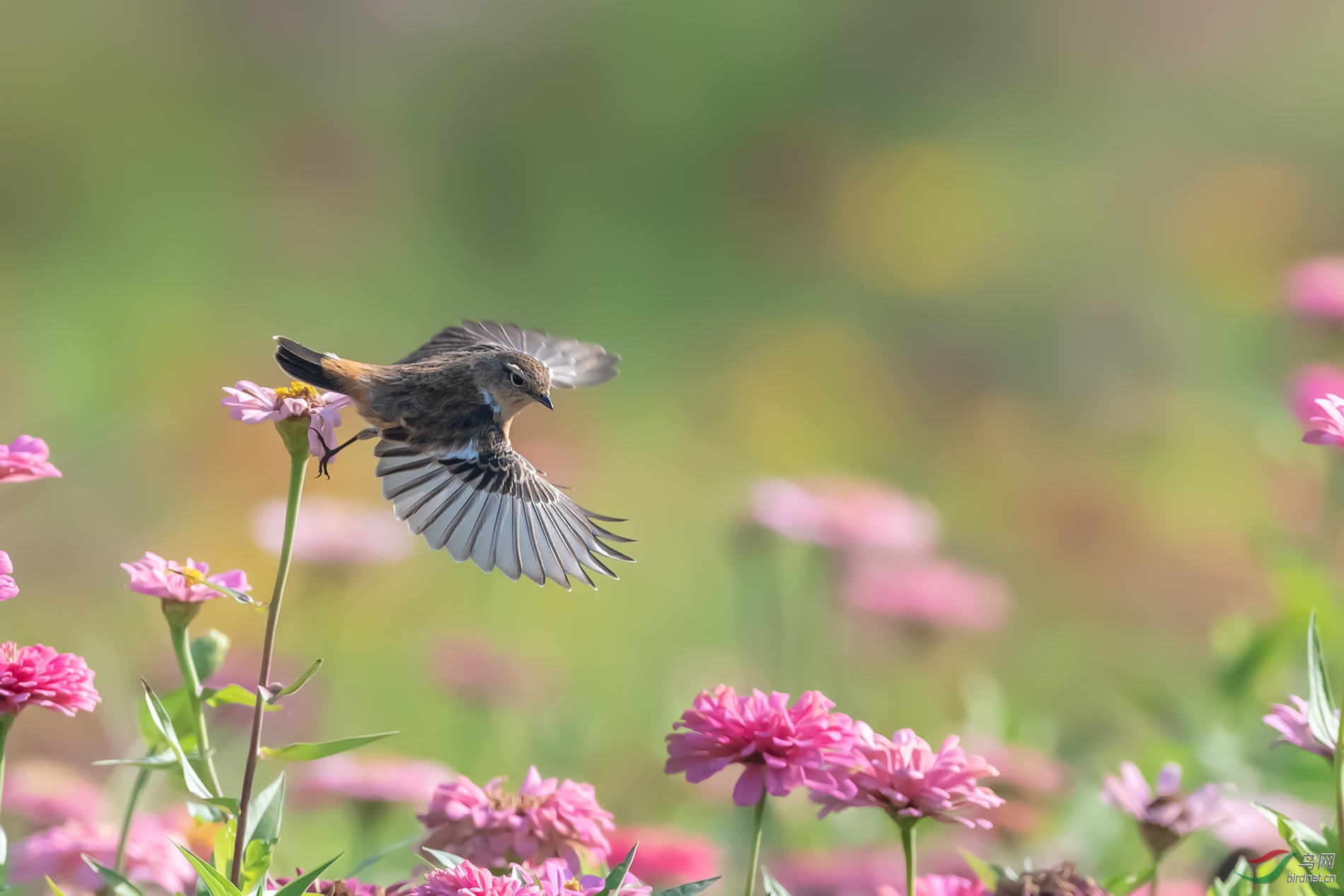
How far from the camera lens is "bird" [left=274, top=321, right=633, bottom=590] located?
1007 millimetres

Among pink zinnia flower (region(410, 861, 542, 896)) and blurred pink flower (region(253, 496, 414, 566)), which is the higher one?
blurred pink flower (region(253, 496, 414, 566))

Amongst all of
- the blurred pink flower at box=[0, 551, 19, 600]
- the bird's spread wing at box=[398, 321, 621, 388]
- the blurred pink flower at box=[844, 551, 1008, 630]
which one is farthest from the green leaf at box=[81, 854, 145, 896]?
the blurred pink flower at box=[844, 551, 1008, 630]

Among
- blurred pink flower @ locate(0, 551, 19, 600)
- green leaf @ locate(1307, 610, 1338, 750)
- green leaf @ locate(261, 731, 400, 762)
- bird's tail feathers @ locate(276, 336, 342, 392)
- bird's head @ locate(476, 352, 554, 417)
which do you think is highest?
bird's head @ locate(476, 352, 554, 417)

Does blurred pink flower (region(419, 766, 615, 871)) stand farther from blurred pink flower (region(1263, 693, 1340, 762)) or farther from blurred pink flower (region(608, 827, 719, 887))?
blurred pink flower (region(1263, 693, 1340, 762))

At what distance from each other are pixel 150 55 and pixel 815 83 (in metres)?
2.65

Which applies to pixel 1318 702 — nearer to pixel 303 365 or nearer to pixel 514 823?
pixel 514 823

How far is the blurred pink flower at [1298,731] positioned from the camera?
87cm

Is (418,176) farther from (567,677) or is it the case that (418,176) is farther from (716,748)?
(716,748)

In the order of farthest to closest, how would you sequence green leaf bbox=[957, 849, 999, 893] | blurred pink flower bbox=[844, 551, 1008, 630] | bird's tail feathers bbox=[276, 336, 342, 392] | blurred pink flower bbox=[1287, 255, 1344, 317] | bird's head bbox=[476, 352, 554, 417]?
blurred pink flower bbox=[844, 551, 1008, 630]
blurred pink flower bbox=[1287, 255, 1344, 317]
bird's head bbox=[476, 352, 554, 417]
bird's tail feathers bbox=[276, 336, 342, 392]
green leaf bbox=[957, 849, 999, 893]

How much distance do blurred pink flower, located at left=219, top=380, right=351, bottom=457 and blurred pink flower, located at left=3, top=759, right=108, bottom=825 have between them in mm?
570

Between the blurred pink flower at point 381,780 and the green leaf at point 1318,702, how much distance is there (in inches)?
30.8

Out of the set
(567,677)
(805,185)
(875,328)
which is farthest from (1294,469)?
(805,185)

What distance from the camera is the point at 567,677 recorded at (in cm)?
299

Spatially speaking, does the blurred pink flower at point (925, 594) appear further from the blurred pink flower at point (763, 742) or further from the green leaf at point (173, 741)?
the green leaf at point (173, 741)
